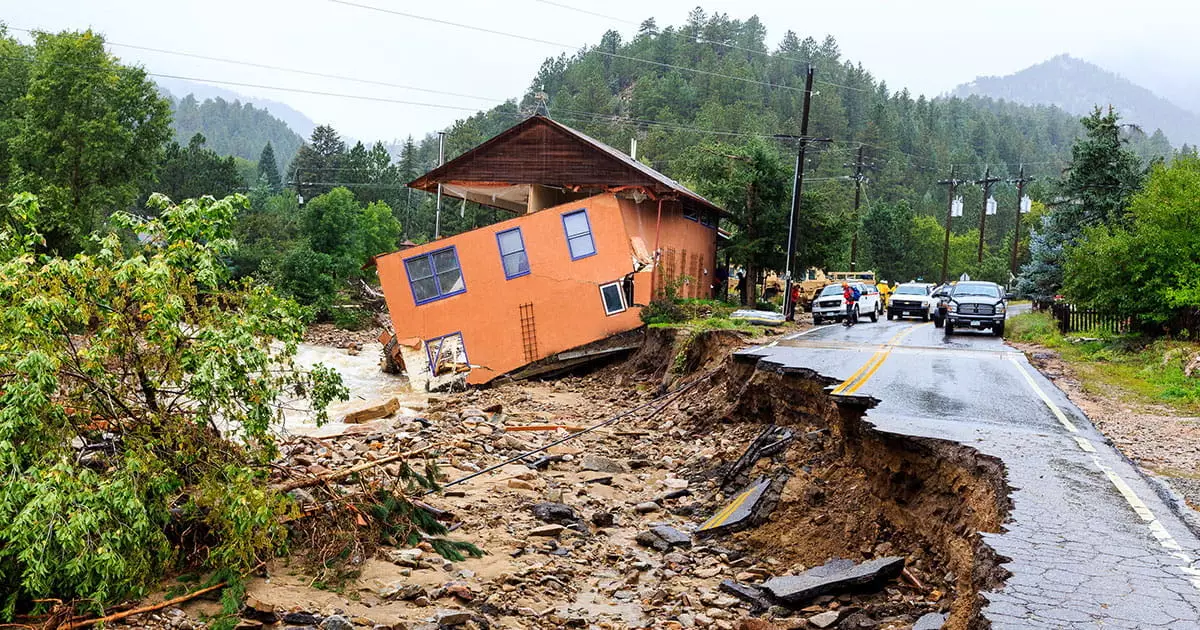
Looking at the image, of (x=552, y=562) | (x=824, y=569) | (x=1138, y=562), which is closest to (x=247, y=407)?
(x=552, y=562)

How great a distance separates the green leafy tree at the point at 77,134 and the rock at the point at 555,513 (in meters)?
37.0

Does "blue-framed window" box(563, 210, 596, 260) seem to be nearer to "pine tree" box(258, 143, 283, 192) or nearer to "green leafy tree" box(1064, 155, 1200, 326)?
"green leafy tree" box(1064, 155, 1200, 326)

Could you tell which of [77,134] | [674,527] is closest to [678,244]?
[674,527]

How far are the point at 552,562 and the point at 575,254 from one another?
18651mm

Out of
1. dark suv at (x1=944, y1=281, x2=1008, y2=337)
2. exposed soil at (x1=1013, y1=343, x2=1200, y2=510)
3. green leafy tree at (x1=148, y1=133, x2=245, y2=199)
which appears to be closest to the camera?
exposed soil at (x1=1013, y1=343, x2=1200, y2=510)

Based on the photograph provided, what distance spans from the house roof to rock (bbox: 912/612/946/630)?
23930 millimetres

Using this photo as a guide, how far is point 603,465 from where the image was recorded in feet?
48.2

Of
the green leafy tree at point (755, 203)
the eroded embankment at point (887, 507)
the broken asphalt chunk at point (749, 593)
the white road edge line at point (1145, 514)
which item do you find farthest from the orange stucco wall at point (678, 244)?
the broken asphalt chunk at point (749, 593)

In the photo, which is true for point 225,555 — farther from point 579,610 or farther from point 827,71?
point 827,71

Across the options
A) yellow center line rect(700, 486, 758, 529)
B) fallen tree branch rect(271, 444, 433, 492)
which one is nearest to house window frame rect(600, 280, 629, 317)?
yellow center line rect(700, 486, 758, 529)

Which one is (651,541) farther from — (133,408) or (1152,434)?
(1152,434)

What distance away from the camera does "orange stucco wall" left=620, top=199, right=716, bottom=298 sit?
30500 mm

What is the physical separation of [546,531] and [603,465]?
3.86 m

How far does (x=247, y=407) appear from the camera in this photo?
855 cm
